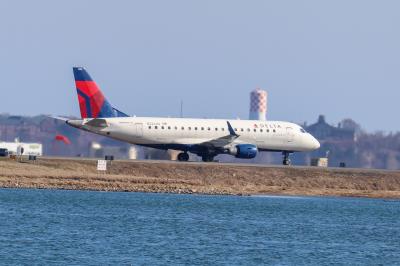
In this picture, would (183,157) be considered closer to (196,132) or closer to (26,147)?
(196,132)

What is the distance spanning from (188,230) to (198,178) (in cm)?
3441

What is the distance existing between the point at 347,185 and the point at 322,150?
78736 mm

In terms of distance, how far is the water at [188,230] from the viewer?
54.9m

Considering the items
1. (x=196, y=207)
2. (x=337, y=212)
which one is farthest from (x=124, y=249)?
(x=337, y=212)

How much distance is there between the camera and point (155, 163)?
10325 centimetres

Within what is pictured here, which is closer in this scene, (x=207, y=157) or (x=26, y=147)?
(x=207, y=157)

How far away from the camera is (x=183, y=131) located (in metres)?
108

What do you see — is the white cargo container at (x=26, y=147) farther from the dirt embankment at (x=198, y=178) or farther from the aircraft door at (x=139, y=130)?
the dirt embankment at (x=198, y=178)

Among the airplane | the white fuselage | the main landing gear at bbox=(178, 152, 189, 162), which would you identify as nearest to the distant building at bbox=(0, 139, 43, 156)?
the main landing gear at bbox=(178, 152, 189, 162)

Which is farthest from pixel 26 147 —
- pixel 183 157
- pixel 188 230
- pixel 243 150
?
pixel 188 230

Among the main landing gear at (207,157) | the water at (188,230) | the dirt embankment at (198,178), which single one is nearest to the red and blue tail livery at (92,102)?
the dirt embankment at (198,178)

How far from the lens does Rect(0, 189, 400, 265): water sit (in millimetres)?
54906

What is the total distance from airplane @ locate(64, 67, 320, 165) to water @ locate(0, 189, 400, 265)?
16.4 meters

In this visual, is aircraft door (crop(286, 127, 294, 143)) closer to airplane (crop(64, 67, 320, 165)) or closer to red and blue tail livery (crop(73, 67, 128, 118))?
airplane (crop(64, 67, 320, 165))
